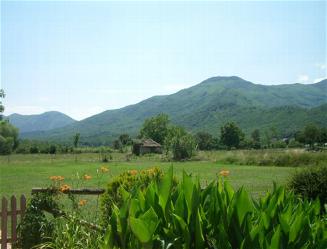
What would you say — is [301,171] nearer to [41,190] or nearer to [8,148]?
[41,190]

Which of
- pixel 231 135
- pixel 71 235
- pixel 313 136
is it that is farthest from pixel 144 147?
pixel 71 235

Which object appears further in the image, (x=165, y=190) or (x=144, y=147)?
(x=144, y=147)

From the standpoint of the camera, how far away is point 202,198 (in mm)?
2803

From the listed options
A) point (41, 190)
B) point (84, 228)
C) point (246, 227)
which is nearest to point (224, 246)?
point (246, 227)

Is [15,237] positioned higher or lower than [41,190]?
lower

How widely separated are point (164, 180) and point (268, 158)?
1677 inches

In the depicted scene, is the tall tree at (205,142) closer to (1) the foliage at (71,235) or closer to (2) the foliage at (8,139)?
(2) the foliage at (8,139)

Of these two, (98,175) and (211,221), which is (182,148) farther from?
(211,221)

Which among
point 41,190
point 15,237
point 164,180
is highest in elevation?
point 164,180

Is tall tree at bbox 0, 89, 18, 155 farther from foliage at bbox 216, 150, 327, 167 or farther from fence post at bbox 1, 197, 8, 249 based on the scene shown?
fence post at bbox 1, 197, 8, 249

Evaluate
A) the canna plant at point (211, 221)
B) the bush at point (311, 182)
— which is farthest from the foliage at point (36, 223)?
the bush at point (311, 182)

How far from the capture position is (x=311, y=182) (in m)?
9.41

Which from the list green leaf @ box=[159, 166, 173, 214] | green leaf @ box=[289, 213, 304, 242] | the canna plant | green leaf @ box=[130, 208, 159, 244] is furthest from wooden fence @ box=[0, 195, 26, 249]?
green leaf @ box=[289, 213, 304, 242]

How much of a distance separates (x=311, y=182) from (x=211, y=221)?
742 cm
